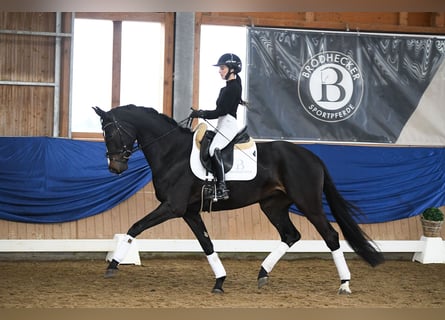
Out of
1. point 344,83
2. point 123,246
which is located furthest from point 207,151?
point 344,83

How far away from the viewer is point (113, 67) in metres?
8.99

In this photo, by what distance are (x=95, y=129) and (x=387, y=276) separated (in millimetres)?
4428

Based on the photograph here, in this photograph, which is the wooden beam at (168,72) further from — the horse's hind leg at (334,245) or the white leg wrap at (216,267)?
the horse's hind leg at (334,245)

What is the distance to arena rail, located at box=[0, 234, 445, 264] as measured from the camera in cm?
759

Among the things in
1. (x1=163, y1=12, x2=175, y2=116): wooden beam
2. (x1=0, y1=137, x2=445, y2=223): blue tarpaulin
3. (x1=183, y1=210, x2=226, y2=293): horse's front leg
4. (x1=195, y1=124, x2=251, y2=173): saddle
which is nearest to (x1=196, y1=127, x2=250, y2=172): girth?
(x1=195, y1=124, x2=251, y2=173): saddle

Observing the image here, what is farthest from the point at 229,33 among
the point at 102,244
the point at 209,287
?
the point at 209,287

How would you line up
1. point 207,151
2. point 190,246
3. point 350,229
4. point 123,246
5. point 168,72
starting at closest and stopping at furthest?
1. point 123,246
2. point 207,151
3. point 350,229
4. point 190,246
5. point 168,72

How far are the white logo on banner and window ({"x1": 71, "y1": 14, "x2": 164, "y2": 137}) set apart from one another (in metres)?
2.15

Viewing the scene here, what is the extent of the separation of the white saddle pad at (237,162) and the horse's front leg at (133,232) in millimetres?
505

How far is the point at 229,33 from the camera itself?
9227mm

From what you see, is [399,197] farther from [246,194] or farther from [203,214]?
[246,194]

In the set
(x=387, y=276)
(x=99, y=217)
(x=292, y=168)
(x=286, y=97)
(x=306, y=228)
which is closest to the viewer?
(x=292, y=168)

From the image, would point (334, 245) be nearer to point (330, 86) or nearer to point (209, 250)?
point (209, 250)

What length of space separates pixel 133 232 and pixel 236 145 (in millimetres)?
1370
